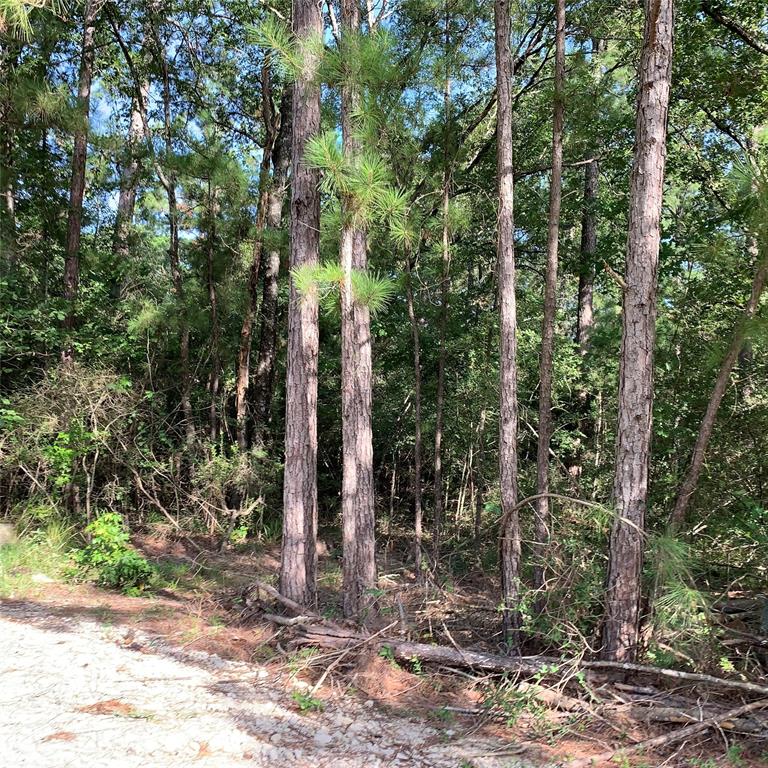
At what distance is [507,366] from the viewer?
18.2ft

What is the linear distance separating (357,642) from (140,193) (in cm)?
1185

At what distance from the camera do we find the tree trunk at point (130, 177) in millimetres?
10320

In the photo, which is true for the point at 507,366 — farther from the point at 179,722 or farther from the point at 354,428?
the point at 179,722

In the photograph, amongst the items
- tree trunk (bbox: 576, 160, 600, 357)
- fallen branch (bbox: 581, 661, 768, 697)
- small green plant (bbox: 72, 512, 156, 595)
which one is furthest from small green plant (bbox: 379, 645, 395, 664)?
tree trunk (bbox: 576, 160, 600, 357)

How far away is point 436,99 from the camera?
884 cm

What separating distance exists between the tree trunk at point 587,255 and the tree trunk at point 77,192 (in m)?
8.63

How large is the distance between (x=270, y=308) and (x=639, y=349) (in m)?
8.82

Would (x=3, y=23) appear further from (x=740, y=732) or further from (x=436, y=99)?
(x=740, y=732)

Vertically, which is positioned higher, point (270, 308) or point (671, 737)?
point (270, 308)

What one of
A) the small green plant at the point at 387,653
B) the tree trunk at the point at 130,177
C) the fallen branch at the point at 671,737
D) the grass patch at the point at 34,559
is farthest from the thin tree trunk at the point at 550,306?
the tree trunk at the point at 130,177

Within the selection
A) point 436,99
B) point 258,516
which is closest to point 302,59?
point 436,99

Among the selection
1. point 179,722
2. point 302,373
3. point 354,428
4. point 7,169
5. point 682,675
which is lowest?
point 179,722

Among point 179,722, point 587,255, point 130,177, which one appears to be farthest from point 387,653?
point 130,177

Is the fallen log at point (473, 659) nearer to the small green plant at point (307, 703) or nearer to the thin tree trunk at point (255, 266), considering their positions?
the small green plant at point (307, 703)
